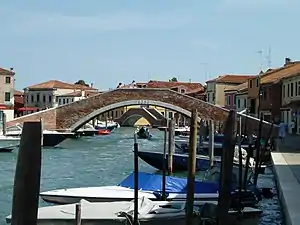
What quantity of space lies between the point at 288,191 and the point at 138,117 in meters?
50.6

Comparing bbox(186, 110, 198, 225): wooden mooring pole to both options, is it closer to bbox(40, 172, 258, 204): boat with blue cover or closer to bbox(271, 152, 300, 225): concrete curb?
bbox(271, 152, 300, 225): concrete curb

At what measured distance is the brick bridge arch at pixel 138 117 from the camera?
57312 mm

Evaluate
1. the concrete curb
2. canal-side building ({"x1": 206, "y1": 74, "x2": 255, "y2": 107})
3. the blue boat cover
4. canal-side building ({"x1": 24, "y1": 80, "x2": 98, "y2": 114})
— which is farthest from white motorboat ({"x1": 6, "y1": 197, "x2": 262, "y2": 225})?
canal-side building ({"x1": 24, "y1": 80, "x2": 98, "y2": 114})

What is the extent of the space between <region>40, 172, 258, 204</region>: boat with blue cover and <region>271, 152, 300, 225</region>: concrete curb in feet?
3.21

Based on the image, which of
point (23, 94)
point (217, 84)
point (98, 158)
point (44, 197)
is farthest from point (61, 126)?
point (23, 94)

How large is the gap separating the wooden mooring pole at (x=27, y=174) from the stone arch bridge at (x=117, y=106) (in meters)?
29.2

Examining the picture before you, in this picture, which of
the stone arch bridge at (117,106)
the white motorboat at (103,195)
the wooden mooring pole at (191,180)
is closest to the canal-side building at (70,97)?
the stone arch bridge at (117,106)

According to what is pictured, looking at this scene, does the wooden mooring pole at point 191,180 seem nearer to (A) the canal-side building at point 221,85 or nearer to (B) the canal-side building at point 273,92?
(B) the canal-side building at point 273,92

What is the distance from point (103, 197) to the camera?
9156 mm

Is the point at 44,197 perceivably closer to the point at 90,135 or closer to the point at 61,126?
the point at 61,126

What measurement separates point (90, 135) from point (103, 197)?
28.4m

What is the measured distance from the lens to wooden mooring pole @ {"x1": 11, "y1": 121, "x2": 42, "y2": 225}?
3.38m

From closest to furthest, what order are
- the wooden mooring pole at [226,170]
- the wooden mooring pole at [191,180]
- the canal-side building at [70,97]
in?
the wooden mooring pole at [226,170] → the wooden mooring pole at [191,180] → the canal-side building at [70,97]

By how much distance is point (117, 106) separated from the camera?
109ft
